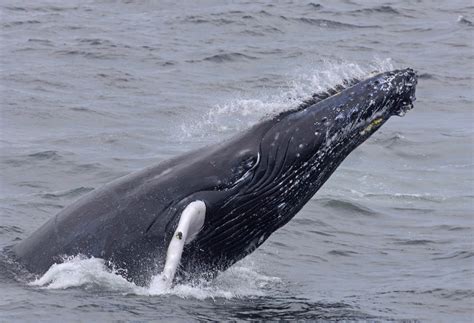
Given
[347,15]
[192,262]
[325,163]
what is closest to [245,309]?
[192,262]

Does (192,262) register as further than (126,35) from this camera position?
No

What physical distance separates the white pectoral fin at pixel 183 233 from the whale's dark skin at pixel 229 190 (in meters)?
0.15

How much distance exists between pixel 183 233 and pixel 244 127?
2512mm

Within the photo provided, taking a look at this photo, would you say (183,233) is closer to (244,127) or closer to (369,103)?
(244,127)

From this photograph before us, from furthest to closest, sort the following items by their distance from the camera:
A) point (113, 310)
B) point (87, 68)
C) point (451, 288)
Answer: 1. point (87, 68)
2. point (451, 288)
3. point (113, 310)

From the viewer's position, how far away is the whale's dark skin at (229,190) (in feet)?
40.6

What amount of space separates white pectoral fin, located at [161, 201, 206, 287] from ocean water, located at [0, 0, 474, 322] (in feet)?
1.49

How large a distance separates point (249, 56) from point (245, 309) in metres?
24.3

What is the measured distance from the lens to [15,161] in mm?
22234

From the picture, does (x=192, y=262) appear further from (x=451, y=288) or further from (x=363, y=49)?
(x=363, y=49)

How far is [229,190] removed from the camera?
1240 cm

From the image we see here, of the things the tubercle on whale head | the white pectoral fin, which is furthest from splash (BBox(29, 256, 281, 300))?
the tubercle on whale head

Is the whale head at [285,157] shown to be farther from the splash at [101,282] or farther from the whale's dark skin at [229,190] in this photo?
the splash at [101,282]

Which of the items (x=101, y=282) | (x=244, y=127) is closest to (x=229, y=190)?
(x=244, y=127)
